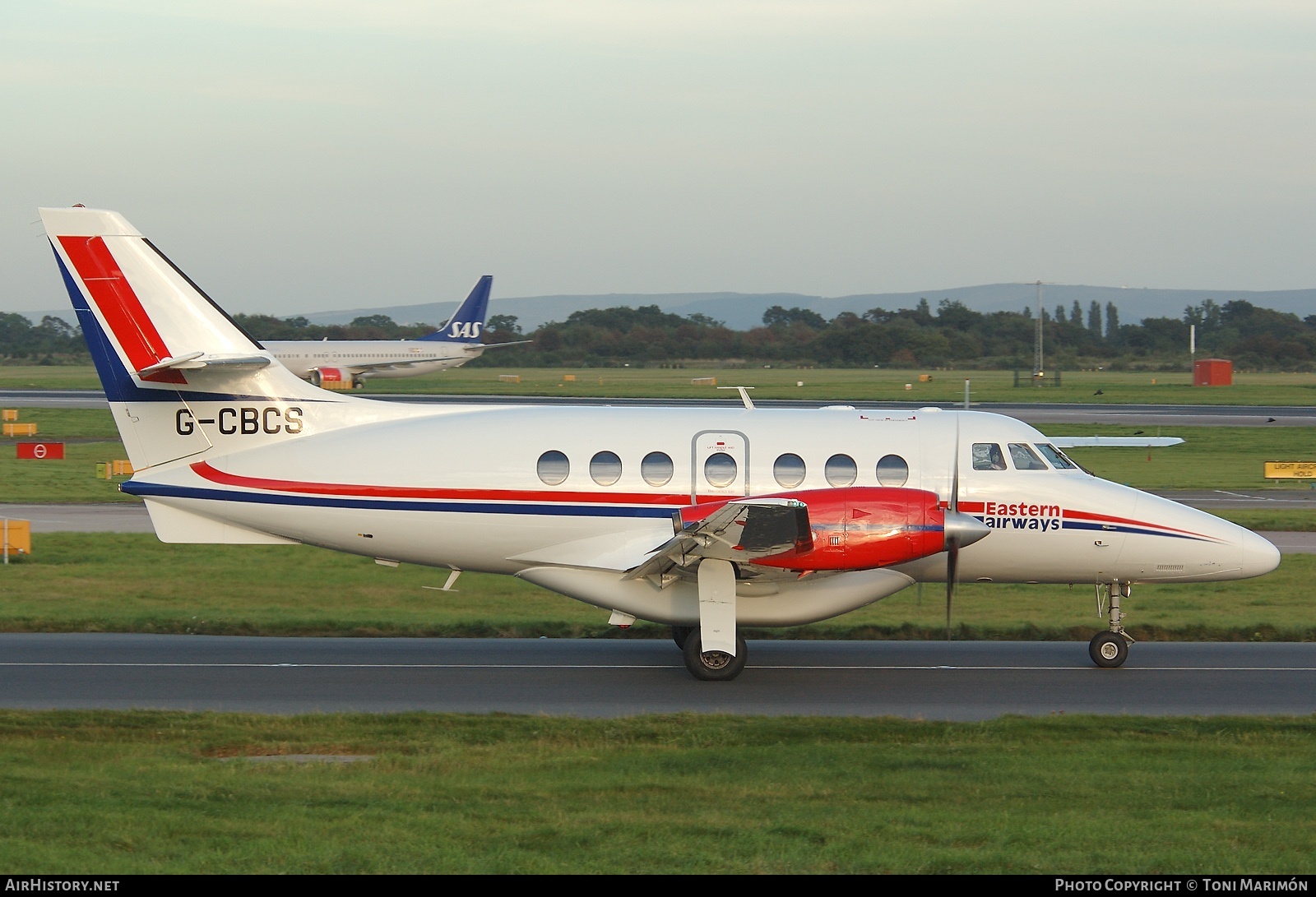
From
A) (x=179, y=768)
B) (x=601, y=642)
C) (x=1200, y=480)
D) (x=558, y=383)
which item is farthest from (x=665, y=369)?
(x=179, y=768)

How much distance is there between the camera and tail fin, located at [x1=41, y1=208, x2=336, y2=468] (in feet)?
50.7

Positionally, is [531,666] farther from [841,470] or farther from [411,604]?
[411,604]

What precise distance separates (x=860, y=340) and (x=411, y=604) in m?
115

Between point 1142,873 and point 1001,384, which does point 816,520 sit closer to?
point 1142,873

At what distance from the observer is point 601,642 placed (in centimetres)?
1767

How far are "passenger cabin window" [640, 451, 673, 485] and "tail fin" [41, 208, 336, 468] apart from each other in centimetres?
471

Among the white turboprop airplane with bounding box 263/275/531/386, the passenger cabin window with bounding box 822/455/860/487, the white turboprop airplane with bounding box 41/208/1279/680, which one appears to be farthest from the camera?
the white turboprop airplane with bounding box 263/275/531/386

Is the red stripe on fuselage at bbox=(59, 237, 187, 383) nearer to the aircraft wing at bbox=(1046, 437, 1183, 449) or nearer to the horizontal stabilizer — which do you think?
the horizontal stabilizer

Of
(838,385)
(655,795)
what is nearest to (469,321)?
(838,385)

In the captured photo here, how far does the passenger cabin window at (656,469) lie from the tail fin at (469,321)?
74.5 meters

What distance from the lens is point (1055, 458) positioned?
16109mm

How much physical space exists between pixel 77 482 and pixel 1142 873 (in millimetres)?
35277

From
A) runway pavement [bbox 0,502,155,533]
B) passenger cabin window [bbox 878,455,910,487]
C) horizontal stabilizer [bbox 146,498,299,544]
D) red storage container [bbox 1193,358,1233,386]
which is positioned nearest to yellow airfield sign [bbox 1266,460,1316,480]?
passenger cabin window [bbox 878,455,910,487]
